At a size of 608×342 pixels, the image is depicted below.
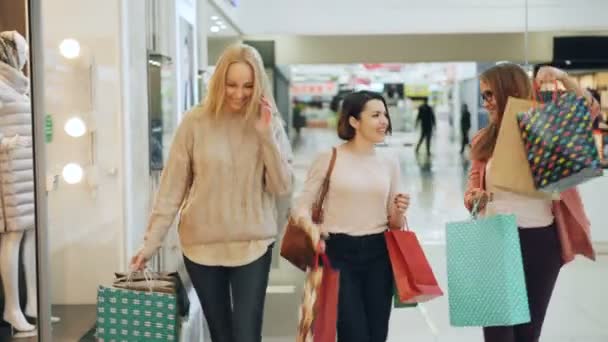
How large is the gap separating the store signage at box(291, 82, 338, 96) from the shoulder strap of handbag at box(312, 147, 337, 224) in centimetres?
767

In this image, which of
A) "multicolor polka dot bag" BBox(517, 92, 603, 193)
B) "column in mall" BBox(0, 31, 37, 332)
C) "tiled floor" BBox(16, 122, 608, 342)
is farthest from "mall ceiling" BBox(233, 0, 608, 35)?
"multicolor polka dot bag" BBox(517, 92, 603, 193)

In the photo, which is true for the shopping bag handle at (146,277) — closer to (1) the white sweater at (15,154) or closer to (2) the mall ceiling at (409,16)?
(1) the white sweater at (15,154)

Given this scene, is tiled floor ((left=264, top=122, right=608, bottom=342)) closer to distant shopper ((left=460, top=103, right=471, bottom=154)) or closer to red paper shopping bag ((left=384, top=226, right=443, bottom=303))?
red paper shopping bag ((left=384, top=226, right=443, bottom=303))

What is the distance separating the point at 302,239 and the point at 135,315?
674 millimetres

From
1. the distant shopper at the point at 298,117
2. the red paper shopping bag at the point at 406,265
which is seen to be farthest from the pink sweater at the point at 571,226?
the distant shopper at the point at 298,117

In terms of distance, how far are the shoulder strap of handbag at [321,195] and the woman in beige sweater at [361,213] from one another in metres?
0.02

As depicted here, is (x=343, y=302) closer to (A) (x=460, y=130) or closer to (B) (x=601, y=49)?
(B) (x=601, y=49)

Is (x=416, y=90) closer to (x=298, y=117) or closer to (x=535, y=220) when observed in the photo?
A: (x=298, y=117)

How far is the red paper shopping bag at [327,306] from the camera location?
310cm

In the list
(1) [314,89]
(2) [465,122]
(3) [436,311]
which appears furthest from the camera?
(2) [465,122]

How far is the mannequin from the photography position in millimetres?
3223

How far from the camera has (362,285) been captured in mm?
3184

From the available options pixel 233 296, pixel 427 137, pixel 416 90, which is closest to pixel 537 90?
pixel 233 296

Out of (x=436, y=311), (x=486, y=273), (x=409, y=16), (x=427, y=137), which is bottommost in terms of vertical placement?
(x=436, y=311)
